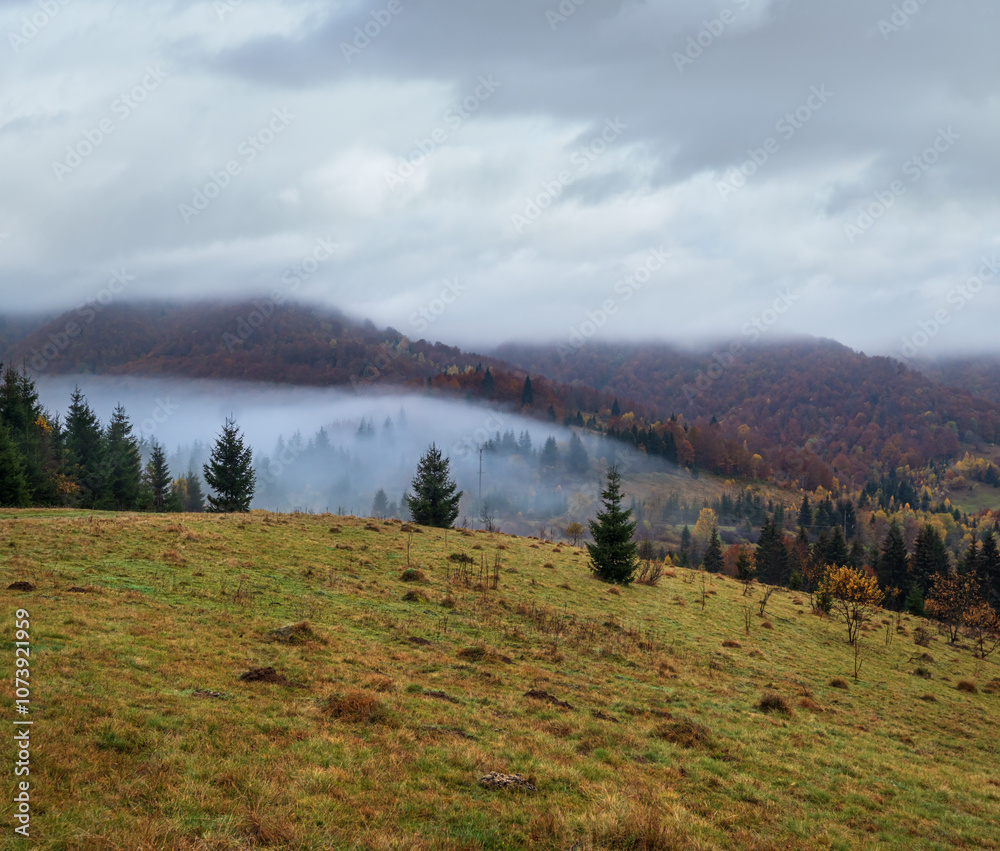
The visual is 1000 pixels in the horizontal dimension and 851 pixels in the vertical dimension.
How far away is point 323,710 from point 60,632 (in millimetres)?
6997

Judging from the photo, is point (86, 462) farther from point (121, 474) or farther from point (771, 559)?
point (771, 559)

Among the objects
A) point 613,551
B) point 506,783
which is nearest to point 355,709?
point 506,783

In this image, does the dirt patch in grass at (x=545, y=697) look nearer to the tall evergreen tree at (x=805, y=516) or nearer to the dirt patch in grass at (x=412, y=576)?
the dirt patch in grass at (x=412, y=576)

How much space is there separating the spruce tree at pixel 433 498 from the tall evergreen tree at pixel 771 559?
77928mm

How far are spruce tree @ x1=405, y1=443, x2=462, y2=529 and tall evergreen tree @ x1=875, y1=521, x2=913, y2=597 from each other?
78.0 m

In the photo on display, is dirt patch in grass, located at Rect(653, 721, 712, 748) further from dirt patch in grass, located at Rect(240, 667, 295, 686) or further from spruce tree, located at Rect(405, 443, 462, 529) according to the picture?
spruce tree, located at Rect(405, 443, 462, 529)

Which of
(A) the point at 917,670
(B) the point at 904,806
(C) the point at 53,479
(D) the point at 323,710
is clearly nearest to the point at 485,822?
(D) the point at 323,710

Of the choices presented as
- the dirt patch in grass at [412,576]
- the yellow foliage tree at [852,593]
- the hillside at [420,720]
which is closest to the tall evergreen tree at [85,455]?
Result: the hillside at [420,720]

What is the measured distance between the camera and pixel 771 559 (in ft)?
367

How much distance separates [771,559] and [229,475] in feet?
331

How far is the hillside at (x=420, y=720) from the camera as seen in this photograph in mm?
8219

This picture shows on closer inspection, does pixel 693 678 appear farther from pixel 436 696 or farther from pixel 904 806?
pixel 436 696

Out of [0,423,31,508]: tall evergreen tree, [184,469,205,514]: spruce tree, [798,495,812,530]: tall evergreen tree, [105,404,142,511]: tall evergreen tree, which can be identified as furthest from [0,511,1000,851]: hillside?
[798,495,812,530]: tall evergreen tree

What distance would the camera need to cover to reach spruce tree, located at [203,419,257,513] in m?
63.8
